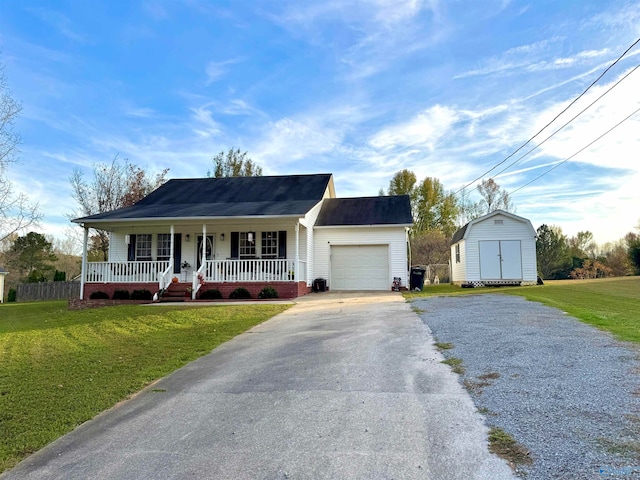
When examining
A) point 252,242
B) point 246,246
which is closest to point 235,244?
point 246,246

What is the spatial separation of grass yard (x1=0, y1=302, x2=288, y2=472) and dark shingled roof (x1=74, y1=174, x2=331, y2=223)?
4.88 m

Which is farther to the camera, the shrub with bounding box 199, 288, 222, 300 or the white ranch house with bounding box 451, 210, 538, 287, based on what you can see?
the white ranch house with bounding box 451, 210, 538, 287

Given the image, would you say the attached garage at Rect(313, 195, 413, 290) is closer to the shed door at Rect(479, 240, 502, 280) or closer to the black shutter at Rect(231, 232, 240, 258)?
the black shutter at Rect(231, 232, 240, 258)

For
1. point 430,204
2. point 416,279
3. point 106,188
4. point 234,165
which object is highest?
point 234,165

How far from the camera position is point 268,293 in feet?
49.6

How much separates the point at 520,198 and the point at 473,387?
3426 centimetres

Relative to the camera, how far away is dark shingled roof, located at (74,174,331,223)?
16.0 m

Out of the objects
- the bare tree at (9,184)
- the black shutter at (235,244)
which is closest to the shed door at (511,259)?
the black shutter at (235,244)

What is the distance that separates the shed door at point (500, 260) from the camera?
1872cm

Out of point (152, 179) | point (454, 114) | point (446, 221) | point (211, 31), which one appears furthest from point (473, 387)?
point (446, 221)

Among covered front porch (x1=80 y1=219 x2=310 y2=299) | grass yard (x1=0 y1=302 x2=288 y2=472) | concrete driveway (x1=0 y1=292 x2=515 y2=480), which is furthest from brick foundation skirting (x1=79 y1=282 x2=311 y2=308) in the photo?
concrete driveway (x1=0 y1=292 x2=515 y2=480)

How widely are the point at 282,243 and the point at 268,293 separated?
2.71 m

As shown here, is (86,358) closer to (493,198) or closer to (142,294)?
(142,294)

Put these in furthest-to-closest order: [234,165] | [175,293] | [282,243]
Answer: [234,165] < [282,243] < [175,293]
